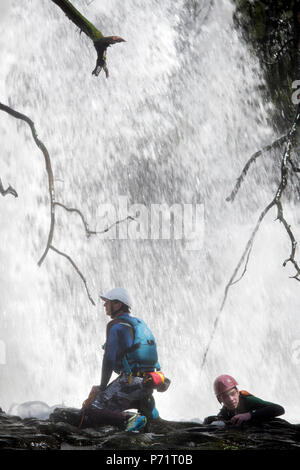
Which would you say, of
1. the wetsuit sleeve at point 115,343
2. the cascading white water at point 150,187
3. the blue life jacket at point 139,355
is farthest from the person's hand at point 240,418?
the cascading white water at point 150,187

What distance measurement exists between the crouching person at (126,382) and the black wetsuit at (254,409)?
708 mm

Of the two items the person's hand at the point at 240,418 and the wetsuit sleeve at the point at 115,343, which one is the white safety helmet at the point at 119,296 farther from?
the person's hand at the point at 240,418

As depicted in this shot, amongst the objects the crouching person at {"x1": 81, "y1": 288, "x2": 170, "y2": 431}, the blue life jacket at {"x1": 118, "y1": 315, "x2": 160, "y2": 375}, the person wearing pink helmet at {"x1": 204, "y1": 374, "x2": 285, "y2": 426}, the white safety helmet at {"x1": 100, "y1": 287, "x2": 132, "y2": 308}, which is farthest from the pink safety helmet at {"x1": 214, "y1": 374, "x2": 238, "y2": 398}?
the white safety helmet at {"x1": 100, "y1": 287, "x2": 132, "y2": 308}

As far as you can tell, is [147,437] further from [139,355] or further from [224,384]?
[224,384]

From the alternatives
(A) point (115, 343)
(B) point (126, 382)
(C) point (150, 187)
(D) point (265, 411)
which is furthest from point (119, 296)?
(C) point (150, 187)

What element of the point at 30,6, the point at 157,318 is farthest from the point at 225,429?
the point at 30,6

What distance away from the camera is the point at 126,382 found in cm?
470

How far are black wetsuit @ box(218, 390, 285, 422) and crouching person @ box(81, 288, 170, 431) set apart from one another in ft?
2.32

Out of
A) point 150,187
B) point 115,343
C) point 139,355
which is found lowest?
point 139,355

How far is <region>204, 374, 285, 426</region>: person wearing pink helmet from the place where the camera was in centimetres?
452

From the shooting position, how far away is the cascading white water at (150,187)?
15.5 meters

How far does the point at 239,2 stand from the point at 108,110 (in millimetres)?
6179

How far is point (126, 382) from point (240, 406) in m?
1.12
